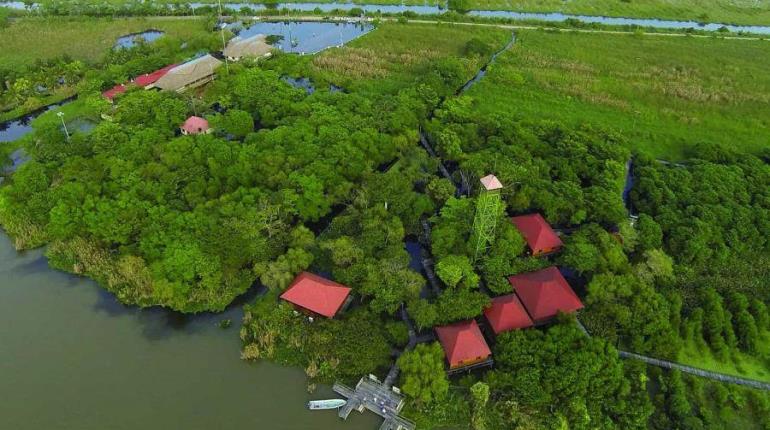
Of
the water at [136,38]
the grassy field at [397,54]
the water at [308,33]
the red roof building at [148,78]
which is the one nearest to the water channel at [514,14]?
the water at [308,33]

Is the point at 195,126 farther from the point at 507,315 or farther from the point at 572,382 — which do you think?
the point at 572,382

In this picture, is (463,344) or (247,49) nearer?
(463,344)

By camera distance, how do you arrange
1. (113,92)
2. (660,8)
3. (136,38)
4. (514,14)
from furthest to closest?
(660,8) → (514,14) → (136,38) → (113,92)

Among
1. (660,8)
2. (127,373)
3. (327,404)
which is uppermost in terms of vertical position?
(660,8)

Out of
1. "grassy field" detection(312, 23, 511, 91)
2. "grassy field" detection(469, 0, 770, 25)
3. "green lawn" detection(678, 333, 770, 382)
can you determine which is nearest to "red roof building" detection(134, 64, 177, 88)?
"grassy field" detection(312, 23, 511, 91)

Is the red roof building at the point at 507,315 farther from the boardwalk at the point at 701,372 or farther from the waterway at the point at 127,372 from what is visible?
the waterway at the point at 127,372

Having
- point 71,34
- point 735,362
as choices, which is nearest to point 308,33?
point 71,34

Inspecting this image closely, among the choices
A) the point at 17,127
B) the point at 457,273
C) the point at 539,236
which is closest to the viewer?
the point at 457,273
